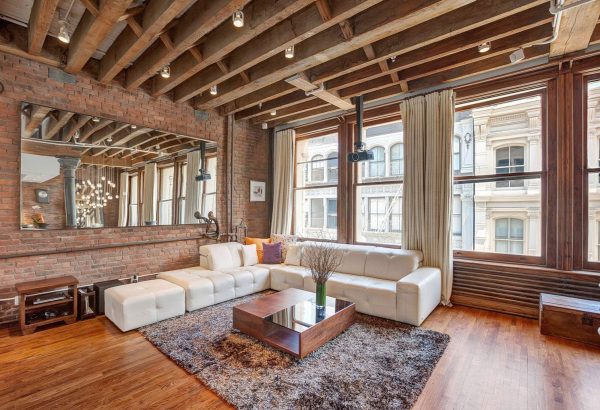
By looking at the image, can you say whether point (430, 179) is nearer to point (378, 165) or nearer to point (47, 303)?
point (378, 165)

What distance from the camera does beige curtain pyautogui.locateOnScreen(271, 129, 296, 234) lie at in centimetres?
580

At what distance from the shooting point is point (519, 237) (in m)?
3.80

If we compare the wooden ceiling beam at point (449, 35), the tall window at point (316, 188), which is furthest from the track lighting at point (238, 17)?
the tall window at point (316, 188)

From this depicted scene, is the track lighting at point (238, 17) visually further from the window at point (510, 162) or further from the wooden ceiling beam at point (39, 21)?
the window at point (510, 162)

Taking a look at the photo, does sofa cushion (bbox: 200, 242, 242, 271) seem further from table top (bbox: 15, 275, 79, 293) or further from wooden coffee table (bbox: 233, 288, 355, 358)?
table top (bbox: 15, 275, 79, 293)

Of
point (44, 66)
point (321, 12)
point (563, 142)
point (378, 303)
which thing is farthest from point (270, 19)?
point (563, 142)

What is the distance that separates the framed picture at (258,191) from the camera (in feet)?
19.3

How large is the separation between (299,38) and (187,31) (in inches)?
43.0

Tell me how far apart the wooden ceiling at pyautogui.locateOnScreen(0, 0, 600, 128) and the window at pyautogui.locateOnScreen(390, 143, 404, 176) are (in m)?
0.93

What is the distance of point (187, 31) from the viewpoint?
112 inches

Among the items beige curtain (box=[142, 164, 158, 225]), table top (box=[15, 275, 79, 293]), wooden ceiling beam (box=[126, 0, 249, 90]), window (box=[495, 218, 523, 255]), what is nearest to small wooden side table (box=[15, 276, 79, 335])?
table top (box=[15, 275, 79, 293])

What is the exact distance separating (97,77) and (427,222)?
15.9ft

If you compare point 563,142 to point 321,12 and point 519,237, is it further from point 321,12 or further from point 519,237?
point 321,12

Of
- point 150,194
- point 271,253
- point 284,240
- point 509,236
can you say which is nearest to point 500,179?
point 509,236
